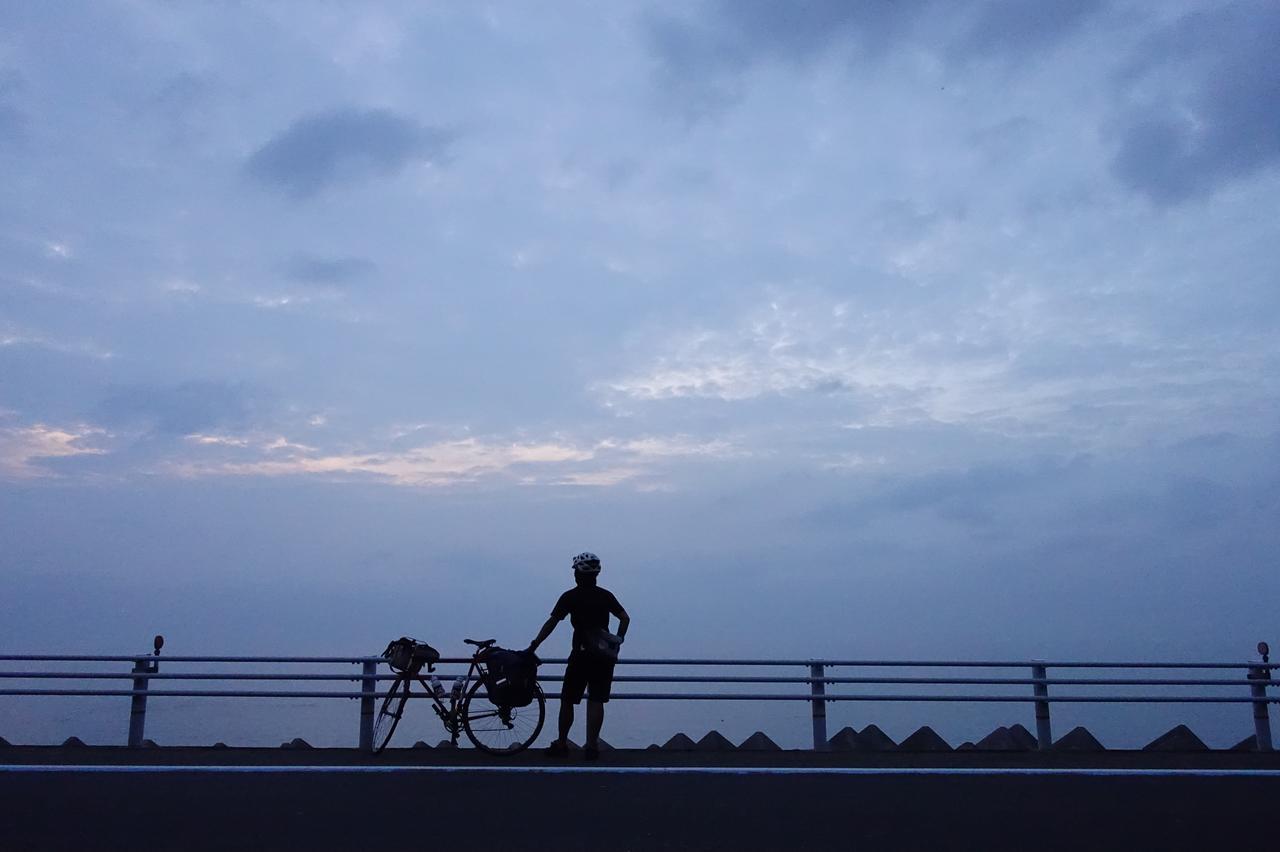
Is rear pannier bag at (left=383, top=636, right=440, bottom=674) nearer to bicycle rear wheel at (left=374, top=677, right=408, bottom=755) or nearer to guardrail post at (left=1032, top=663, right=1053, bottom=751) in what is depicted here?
bicycle rear wheel at (left=374, top=677, right=408, bottom=755)

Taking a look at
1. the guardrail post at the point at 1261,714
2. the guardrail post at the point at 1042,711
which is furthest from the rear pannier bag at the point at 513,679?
the guardrail post at the point at 1261,714

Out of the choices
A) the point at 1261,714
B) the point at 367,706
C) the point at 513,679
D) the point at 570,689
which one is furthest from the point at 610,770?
the point at 1261,714

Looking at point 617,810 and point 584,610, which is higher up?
point 584,610

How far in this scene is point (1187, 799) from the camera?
8.42 m

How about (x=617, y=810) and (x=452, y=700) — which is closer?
(x=617, y=810)

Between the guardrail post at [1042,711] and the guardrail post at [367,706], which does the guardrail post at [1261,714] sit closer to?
the guardrail post at [1042,711]

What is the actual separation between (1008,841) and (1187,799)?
246cm

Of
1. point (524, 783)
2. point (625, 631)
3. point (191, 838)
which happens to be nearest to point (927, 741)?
point (625, 631)

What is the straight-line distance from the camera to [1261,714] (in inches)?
501

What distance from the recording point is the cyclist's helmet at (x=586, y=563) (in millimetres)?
10891

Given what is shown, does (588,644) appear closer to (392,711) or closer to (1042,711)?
(392,711)

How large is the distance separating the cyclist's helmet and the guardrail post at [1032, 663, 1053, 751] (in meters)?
5.32

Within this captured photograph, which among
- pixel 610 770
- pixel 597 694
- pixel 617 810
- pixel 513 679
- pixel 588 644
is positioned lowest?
pixel 617 810

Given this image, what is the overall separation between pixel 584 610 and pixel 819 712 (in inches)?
126
